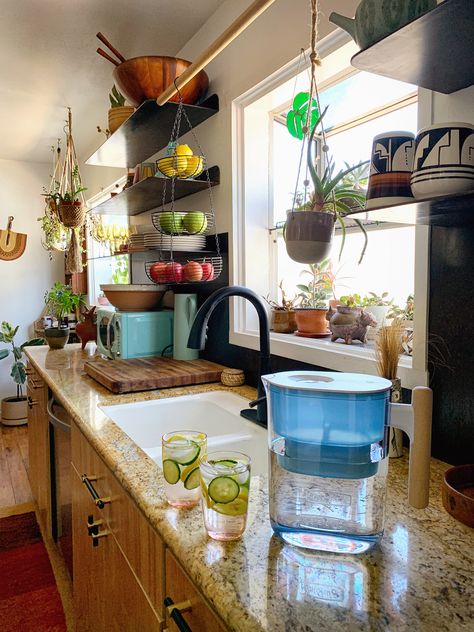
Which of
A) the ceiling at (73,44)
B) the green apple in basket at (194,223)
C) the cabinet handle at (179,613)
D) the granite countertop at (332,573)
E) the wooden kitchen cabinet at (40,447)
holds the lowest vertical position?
the wooden kitchen cabinet at (40,447)

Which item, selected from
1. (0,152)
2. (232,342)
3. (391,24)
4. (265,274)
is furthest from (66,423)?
(0,152)

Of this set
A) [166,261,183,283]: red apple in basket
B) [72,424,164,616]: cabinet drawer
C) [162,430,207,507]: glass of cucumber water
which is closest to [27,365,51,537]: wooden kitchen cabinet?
[166,261,183,283]: red apple in basket

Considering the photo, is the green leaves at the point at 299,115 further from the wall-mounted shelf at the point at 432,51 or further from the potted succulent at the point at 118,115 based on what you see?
the potted succulent at the point at 118,115

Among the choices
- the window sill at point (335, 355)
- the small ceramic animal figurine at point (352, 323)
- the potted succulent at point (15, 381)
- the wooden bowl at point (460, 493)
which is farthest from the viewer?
the potted succulent at point (15, 381)

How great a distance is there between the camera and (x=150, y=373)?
1890 mm

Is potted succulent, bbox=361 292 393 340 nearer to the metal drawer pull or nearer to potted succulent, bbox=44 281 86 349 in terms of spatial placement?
the metal drawer pull

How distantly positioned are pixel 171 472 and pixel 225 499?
156 millimetres

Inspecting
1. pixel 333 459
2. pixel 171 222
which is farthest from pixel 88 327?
pixel 333 459

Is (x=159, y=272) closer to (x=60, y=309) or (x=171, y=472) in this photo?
(x=171, y=472)

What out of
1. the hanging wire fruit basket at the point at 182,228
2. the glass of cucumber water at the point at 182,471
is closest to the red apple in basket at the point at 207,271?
the hanging wire fruit basket at the point at 182,228

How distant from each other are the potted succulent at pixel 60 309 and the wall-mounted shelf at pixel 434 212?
238 centimetres

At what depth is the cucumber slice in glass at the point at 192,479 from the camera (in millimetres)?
873

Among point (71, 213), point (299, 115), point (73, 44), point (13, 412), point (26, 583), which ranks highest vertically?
point (73, 44)

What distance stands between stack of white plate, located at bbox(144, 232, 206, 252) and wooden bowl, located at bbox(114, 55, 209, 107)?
1.82ft
